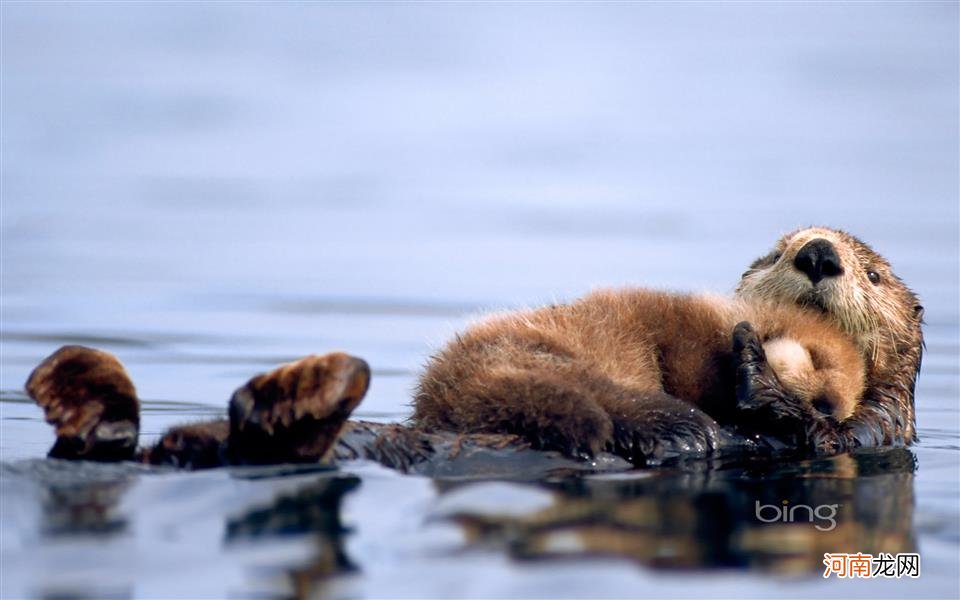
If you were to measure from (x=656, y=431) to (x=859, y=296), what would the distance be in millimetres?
1424

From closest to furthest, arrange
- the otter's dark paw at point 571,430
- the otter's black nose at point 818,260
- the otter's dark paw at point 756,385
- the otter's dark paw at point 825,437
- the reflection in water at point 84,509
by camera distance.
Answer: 1. the reflection in water at point 84,509
2. the otter's dark paw at point 571,430
3. the otter's dark paw at point 756,385
4. the otter's dark paw at point 825,437
5. the otter's black nose at point 818,260

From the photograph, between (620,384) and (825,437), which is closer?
(620,384)

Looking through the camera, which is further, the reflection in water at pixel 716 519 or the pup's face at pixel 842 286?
the pup's face at pixel 842 286

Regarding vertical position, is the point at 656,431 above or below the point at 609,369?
below

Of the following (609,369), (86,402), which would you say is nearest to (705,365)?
(609,369)

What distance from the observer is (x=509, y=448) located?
4.54m

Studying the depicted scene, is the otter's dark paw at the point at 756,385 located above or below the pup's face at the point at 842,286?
below

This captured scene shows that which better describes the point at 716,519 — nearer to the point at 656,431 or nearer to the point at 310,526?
the point at 656,431

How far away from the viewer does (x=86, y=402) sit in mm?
4215

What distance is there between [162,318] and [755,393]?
598cm

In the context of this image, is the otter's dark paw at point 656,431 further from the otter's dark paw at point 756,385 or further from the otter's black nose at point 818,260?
the otter's black nose at point 818,260

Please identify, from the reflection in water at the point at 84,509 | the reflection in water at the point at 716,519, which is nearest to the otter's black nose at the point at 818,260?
the reflection in water at the point at 716,519

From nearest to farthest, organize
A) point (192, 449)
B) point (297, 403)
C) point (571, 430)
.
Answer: point (297, 403)
point (192, 449)
point (571, 430)

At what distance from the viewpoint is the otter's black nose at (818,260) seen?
5566mm
